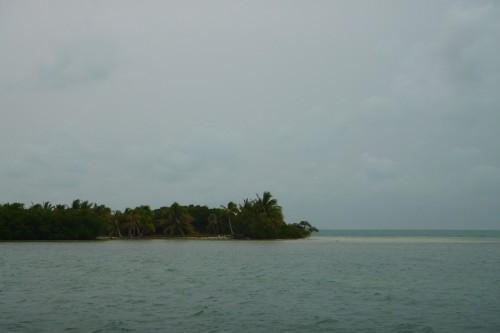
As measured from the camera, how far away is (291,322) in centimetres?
2081

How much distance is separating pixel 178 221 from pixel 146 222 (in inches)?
298

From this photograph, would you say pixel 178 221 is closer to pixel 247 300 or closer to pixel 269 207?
pixel 269 207

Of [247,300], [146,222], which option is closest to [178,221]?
[146,222]

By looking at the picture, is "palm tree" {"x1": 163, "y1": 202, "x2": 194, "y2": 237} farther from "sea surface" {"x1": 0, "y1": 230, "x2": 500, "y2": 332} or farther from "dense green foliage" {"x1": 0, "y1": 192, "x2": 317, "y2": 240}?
"sea surface" {"x1": 0, "y1": 230, "x2": 500, "y2": 332}

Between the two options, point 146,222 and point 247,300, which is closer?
point 247,300

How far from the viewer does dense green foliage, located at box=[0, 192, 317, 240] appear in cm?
10275

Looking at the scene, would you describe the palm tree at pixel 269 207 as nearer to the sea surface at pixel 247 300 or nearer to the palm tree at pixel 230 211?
the palm tree at pixel 230 211

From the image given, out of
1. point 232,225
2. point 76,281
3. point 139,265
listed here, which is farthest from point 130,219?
point 76,281

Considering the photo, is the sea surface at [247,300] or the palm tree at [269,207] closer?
the sea surface at [247,300]

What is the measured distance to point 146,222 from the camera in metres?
124

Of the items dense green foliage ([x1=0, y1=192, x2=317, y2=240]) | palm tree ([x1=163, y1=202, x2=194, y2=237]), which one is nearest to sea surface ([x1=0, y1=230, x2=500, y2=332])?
dense green foliage ([x1=0, y1=192, x2=317, y2=240])

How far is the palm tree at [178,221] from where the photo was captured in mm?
124250

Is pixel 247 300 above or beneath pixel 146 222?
beneath

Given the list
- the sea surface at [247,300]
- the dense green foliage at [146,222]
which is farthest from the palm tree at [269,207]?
the sea surface at [247,300]
